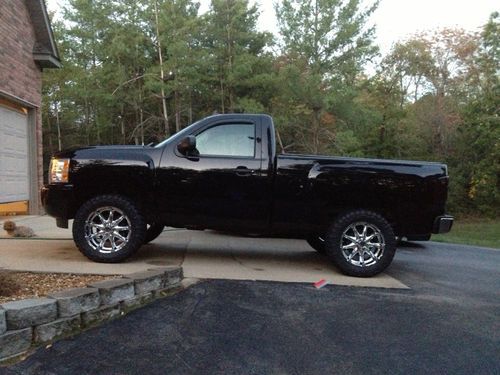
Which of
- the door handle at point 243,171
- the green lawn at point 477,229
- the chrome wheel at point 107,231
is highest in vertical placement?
the door handle at point 243,171

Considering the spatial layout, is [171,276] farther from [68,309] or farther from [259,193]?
[259,193]

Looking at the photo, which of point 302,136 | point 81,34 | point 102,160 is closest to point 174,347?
point 102,160

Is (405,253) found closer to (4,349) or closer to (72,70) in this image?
(4,349)

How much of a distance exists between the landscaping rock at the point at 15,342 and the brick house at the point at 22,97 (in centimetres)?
837

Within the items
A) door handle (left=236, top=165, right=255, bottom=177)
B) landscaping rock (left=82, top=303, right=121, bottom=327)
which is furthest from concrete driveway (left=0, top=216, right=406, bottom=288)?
door handle (left=236, top=165, right=255, bottom=177)

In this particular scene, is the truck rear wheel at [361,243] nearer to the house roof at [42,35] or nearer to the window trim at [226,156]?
the window trim at [226,156]

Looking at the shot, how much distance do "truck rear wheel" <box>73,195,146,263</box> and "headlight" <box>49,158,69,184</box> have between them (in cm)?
47

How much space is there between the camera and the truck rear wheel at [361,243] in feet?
19.9

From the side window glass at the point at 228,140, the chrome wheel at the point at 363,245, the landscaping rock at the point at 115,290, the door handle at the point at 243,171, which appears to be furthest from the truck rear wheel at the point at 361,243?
the landscaping rock at the point at 115,290

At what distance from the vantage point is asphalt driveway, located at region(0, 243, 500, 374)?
3459mm

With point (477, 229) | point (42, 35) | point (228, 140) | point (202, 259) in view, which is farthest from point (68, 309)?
point (477, 229)

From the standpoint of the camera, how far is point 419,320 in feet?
15.0

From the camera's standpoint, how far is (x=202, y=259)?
22.3ft

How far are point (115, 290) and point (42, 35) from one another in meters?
10.8
